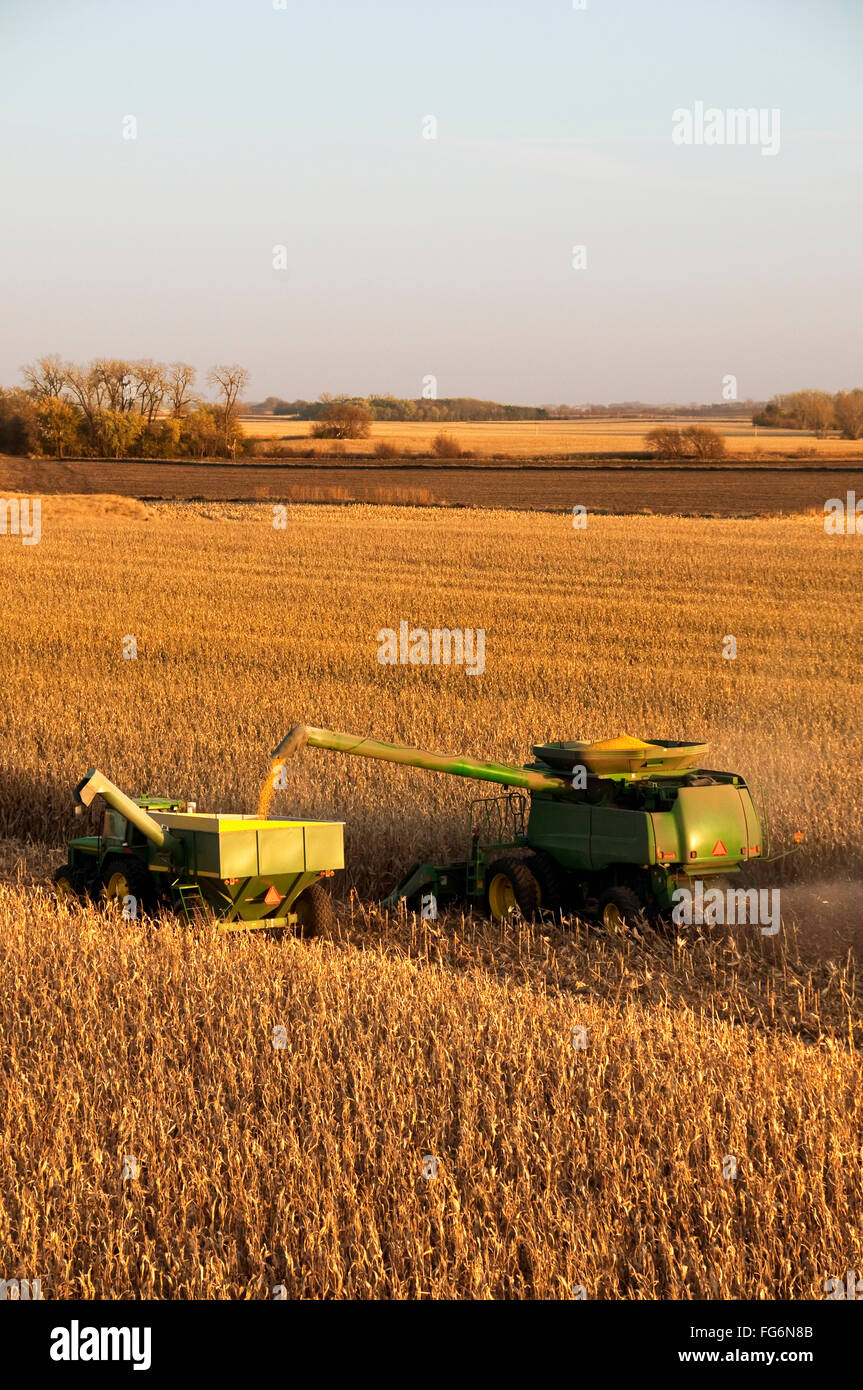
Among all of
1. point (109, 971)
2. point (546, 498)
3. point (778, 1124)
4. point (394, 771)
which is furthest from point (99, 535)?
point (778, 1124)

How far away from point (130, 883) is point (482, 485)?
200 feet

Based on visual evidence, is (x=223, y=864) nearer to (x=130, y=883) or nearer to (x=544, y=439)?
(x=130, y=883)

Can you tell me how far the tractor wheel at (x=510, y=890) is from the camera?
28.2 ft

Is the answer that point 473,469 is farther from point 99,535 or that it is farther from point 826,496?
point 99,535

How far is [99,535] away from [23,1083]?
3656 centimetres

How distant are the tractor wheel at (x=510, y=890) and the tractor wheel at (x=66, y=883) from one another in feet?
8.37

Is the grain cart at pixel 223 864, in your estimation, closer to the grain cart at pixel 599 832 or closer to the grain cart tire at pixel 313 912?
the grain cart tire at pixel 313 912

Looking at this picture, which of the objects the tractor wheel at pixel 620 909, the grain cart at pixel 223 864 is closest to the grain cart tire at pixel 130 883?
the grain cart at pixel 223 864

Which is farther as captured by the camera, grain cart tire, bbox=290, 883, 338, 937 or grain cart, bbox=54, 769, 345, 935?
grain cart tire, bbox=290, 883, 338, 937

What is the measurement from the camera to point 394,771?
39.0 feet

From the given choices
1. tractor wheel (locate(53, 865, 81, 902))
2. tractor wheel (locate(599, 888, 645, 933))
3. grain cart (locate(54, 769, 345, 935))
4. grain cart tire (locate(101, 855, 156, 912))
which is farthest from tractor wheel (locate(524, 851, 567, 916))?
tractor wheel (locate(53, 865, 81, 902))

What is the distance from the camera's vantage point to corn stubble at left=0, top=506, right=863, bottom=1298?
14.1 ft

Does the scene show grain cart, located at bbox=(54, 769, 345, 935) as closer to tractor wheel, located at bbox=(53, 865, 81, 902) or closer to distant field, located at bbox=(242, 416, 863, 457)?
tractor wheel, located at bbox=(53, 865, 81, 902)
